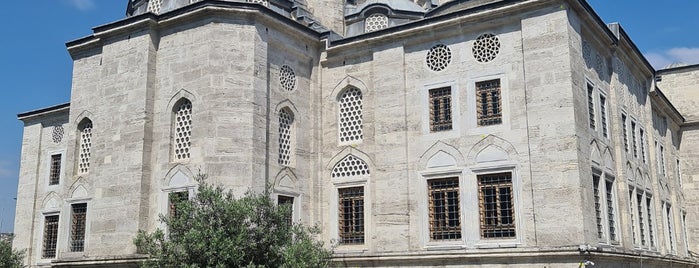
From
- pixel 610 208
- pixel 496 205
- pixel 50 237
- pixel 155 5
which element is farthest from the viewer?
pixel 50 237

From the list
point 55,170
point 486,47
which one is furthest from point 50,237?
point 486,47

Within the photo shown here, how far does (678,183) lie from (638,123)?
5.69 metres

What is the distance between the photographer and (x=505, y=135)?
1529 centimetres

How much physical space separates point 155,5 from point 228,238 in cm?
1010

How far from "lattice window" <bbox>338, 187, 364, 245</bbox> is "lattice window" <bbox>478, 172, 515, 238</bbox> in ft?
10.6

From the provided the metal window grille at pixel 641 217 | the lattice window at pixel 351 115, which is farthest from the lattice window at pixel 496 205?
the metal window grille at pixel 641 217

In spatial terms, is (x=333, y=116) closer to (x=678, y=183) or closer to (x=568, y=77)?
(x=568, y=77)

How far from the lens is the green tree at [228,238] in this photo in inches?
472

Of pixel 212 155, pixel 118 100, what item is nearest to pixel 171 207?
pixel 212 155

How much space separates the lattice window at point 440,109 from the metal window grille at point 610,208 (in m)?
4.07

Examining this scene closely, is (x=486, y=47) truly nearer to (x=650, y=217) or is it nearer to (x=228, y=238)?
(x=228, y=238)

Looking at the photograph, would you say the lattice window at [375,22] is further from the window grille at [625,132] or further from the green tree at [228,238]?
the green tree at [228,238]

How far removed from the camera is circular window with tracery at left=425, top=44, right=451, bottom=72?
16.6 meters

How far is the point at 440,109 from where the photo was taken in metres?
16.5
